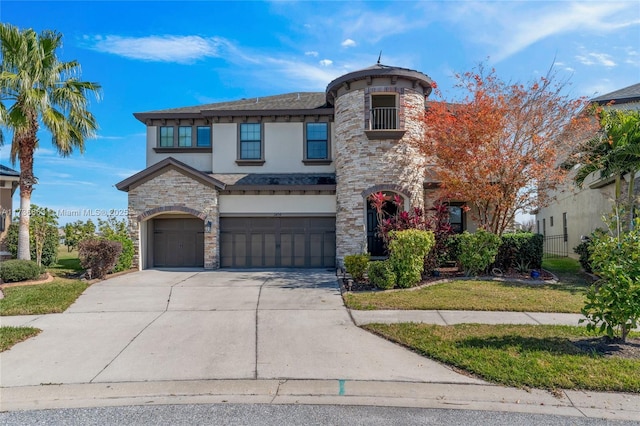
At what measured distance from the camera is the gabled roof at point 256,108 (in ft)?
56.6

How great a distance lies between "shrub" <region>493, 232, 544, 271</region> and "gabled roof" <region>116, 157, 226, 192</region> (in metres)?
10.7

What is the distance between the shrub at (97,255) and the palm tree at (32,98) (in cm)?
261

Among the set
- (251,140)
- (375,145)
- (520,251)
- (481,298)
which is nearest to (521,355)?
(481,298)

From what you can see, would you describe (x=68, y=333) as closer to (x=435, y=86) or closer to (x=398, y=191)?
(x=398, y=191)

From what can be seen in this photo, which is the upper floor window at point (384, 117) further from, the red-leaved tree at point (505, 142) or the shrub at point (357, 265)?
the shrub at point (357, 265)

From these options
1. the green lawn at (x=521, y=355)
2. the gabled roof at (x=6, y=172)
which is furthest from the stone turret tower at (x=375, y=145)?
the gabled roof at (x=6, y=172)

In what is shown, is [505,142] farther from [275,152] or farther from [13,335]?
[13,335]

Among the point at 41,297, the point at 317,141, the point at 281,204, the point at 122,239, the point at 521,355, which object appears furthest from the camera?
the point at 317,141

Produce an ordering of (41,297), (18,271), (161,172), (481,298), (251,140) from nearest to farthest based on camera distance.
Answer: (481,298)
(41,297)
(18,271)
(161,172)
(251,140)

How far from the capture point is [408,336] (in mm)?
6910

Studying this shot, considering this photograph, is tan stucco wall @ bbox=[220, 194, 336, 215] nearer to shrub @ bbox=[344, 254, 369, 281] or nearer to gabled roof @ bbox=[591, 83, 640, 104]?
shrub @ bbox=[344, 254, 369, 281]

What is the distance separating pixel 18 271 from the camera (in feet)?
40.9

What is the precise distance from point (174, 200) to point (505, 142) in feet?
41.3

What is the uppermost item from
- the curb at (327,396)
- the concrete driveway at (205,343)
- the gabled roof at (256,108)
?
the gabled roof at (256,108)
